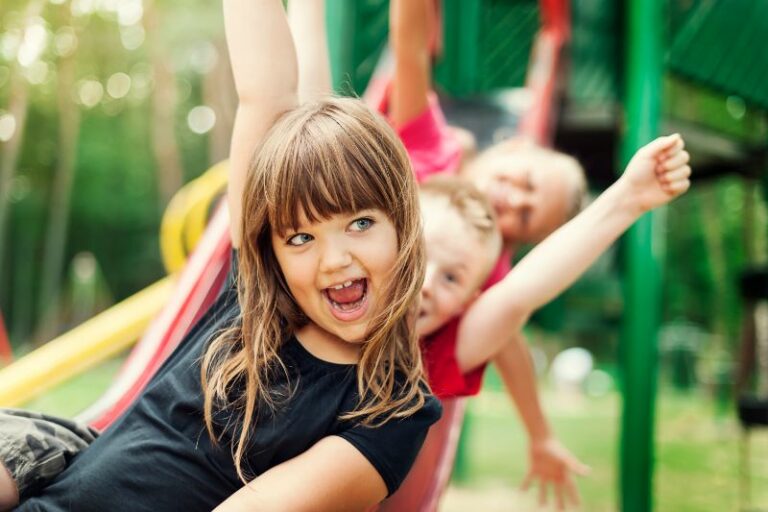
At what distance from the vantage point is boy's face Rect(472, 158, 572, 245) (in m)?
2.27

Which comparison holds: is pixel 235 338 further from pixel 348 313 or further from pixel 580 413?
pixel 580 413

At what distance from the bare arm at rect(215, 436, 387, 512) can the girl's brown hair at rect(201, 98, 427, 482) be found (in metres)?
0.04

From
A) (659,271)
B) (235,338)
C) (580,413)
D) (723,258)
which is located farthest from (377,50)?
(723,258)

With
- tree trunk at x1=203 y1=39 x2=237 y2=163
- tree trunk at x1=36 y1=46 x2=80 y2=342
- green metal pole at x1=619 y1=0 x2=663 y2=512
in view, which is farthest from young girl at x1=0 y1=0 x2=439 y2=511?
tree trunk at x1=203 y1=39 x2=237 y2=163

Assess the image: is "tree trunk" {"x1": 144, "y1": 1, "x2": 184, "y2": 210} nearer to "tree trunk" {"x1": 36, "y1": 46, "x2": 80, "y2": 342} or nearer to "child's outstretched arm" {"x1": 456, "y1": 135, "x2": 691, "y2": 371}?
"tree trunk" {"x1": 36, "y1": 46, "x2": 80, "y2": 342}

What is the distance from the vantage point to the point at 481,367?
1795 mm

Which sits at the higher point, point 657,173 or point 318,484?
point 657,173

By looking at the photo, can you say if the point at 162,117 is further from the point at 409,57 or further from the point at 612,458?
the point at 409,57

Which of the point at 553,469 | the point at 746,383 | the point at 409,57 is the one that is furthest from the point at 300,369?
the point at 746,383

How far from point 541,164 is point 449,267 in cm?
77

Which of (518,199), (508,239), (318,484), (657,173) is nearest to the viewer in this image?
(318,484)

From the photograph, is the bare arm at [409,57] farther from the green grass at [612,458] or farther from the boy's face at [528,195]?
the green grass at [612,458]

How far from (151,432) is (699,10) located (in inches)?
154

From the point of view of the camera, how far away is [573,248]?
148 cm
